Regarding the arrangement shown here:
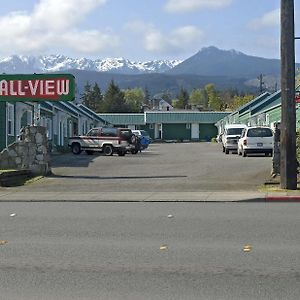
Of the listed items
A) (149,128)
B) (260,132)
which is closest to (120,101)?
(149,128)

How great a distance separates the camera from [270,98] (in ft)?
203

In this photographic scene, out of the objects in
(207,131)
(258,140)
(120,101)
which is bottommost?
(258,140)

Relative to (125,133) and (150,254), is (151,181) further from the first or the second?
(125,133)

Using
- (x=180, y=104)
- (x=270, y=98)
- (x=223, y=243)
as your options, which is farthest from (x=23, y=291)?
(x=180, y=104)

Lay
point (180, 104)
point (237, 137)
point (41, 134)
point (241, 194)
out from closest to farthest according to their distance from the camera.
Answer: point (241, 194) < point (41, 134) < point (237, 137) < point (180, 104)

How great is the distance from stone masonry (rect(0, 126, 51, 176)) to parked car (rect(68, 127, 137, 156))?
15.0m

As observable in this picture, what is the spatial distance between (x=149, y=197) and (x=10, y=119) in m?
17.8

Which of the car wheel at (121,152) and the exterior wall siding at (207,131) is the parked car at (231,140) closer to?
the car wheel at (121,152)

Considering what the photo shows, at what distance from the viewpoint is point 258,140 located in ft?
114

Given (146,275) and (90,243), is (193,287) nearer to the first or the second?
(146,275)

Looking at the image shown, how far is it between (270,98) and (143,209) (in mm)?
48677

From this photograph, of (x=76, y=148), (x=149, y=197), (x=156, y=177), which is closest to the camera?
(x=149, y=197)

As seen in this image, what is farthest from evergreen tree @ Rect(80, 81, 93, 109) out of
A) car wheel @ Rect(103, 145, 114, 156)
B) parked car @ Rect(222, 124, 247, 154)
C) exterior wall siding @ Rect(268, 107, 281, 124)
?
car wheel @ Rect(103, 145, 114, 156)

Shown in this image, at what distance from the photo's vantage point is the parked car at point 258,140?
114 ft
